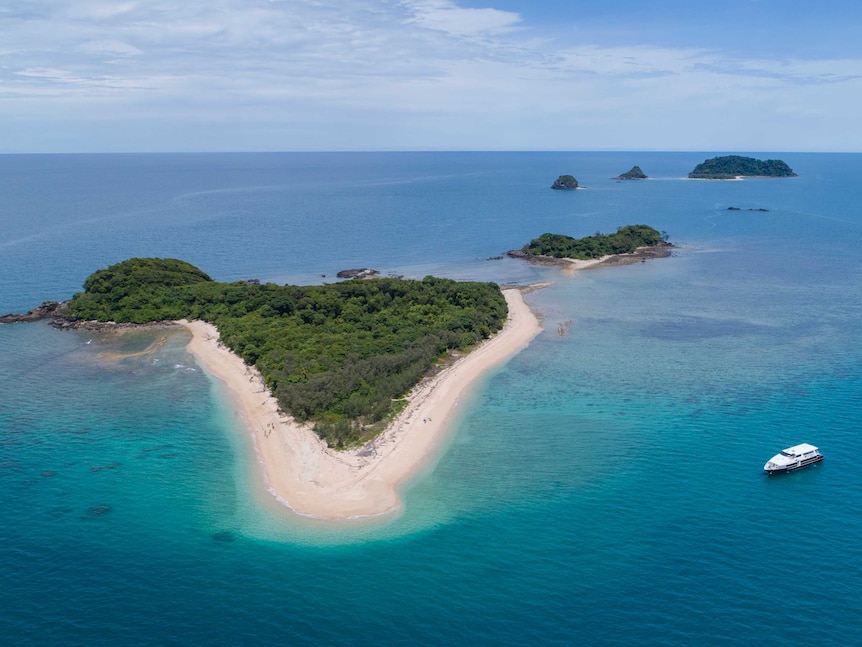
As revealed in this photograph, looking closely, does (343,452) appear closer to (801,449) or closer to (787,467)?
(787,467)

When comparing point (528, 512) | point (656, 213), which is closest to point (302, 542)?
point (528, 512)

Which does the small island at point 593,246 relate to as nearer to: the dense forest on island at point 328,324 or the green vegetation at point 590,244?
the green vegetation at point 590,244

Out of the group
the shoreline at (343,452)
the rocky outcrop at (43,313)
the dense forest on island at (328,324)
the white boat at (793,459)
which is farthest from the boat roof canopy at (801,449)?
the rocky outcrop at (43,313)

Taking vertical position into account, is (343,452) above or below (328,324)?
below

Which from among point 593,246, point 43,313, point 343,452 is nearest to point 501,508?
point 343,452

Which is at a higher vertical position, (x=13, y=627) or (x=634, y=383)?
(x=634, y=383)

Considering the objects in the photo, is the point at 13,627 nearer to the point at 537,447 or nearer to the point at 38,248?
the point at 537,447

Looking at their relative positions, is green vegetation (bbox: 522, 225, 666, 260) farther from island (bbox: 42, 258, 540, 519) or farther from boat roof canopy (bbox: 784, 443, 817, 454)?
boat roof canopy (bbox: 784, 443, 817, 454)
